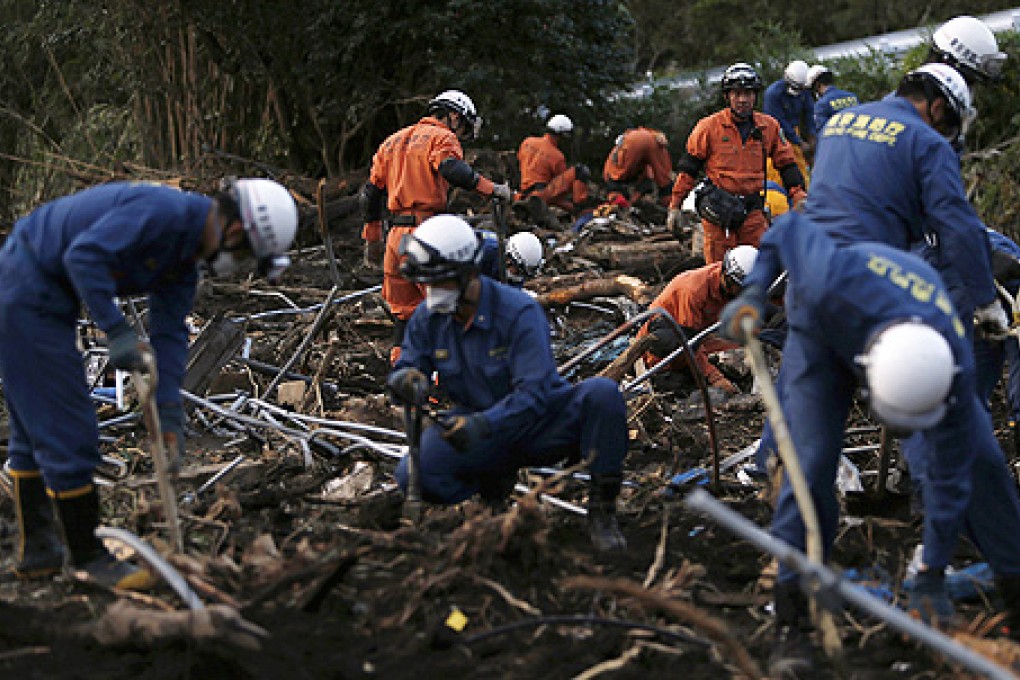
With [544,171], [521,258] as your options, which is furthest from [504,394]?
[544,171]

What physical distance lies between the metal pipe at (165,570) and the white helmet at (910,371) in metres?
2.26

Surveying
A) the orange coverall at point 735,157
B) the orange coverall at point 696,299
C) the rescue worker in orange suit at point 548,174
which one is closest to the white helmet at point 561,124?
the rescue worker in orange suit at point 548,174

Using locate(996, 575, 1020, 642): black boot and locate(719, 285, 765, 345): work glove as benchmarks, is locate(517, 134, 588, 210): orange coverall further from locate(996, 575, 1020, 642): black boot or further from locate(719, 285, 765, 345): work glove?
locate(719, 285, 765, 345): work glove

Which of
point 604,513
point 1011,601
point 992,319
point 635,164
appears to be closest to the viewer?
point 1011,601

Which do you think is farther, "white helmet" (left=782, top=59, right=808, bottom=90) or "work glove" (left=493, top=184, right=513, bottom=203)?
"white helmet" (left=782, top=59, right=808, bottom=90)

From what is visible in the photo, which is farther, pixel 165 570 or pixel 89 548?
pixel 89 548

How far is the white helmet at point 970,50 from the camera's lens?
19.6 ft

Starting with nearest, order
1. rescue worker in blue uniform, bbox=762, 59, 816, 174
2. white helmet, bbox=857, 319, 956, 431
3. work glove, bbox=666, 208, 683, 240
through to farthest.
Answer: white helmet, bbox=857, 319, 956, 431 < work glove, bbox=666, 208, 683, 240 < rescue worker in blue uniform, bbox=762, 59, 816, 174

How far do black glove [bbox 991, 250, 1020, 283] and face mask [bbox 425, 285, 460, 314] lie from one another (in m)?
2.72

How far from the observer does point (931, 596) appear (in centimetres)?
469

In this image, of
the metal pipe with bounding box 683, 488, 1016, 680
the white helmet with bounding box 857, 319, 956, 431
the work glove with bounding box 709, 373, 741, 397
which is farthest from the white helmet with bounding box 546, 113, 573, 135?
the metal pipe with bounding box 683, 488, 1016, 680

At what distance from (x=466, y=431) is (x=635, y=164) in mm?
11055

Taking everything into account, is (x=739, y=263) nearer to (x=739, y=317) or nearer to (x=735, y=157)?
(x=735, y=157)

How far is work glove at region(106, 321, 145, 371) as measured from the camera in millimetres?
4828
